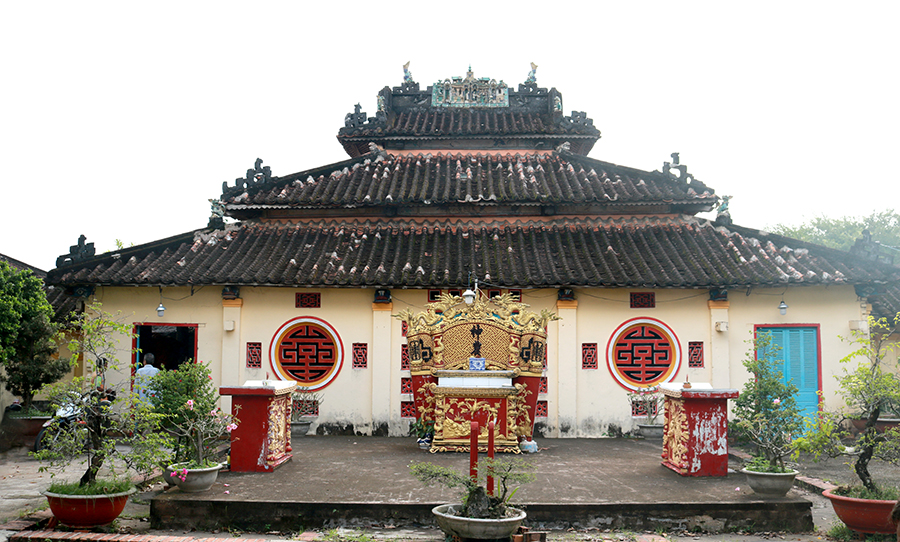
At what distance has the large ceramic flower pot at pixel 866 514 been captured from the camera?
6.69m

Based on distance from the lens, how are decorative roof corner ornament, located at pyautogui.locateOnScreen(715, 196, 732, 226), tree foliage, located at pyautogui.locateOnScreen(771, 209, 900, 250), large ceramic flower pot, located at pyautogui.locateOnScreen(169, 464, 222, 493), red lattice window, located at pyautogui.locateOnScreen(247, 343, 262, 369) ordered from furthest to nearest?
tree foliage, located at pyautogui.locateOnScreen(771, 209, 900, 250) < decorative roof corner ornament, located at pyautogui.locateOnScreen(715, 196, 732, 226) < red lattice window, located at pyautogui.locateOnScreen(247, 343, 262, 369) < large ceramic flower pot, located at pyautogui.locateOnScreen(169, 464, 222, 493)

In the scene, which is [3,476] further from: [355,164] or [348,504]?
[355,164]

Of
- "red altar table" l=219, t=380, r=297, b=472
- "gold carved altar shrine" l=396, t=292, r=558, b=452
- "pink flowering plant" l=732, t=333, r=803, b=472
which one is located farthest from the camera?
"gold carved altar shrine" l=396, t=292, r=558, b=452

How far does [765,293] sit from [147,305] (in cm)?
1332

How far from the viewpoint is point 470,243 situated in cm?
1425

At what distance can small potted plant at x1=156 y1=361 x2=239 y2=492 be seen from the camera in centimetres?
758

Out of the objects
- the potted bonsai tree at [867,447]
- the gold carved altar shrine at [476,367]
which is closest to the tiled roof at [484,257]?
the gold carved altar shrine at [476,367]

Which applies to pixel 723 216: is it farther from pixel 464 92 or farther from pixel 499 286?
pixel 464 92

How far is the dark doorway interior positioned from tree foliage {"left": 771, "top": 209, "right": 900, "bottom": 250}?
3124 cm

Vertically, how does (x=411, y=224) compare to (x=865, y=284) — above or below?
above

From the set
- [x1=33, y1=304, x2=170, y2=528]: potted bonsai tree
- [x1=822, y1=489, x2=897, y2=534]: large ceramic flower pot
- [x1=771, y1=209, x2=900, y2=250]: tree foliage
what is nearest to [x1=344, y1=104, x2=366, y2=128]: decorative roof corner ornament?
[x1=33, y1=304, x2=170, y2=528]: potted bonsai tree

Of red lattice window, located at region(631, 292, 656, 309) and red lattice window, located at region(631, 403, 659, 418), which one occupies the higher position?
red lattice window, located at region(631, 292, 656, 309)

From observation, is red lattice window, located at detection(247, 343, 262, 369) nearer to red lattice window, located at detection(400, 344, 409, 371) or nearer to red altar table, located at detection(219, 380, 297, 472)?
red lattice window, located at detection(400, 344, 409, 371)

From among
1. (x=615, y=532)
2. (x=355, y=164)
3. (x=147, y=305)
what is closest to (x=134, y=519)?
(x=615, y=532)
